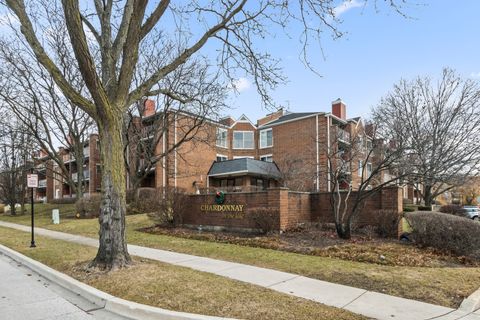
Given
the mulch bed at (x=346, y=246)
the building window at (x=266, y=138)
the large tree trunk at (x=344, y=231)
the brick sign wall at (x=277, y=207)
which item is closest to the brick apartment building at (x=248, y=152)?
Result: the building window at (x=266, y=138)

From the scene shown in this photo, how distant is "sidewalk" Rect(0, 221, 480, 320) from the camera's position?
5.03 metres

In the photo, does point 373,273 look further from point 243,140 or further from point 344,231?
point 243,140

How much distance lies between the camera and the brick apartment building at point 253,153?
29844mm

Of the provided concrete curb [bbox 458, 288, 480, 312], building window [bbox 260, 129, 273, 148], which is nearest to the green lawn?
concrete curb [bbox 458, 288, 480, 312]

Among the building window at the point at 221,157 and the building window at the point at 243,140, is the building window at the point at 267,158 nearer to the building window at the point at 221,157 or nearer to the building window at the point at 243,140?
the building window at the point at 243,140

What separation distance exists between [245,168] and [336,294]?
984 inches

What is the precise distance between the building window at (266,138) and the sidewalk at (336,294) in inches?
1154

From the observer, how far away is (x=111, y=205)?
7.55m

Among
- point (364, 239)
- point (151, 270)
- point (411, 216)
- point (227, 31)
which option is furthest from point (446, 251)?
point (227, 31)

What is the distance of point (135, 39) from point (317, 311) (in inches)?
263

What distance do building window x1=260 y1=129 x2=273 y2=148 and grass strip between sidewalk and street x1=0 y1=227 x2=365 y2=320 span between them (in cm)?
2972

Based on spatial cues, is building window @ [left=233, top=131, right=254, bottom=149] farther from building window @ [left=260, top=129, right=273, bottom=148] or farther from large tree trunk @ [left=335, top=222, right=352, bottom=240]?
large tree trunk @ [left=335, top=222, right=352, bottom=240]

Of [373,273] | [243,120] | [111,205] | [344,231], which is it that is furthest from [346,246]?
[243,120]

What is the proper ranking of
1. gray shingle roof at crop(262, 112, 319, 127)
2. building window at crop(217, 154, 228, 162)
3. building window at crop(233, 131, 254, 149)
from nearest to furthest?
1. gray shingle roof at crop(262, 112, 319, 127)
2. building window at crop(217, 154, 228, 162)
3. building window at crop(233, 131, 254, 149)
